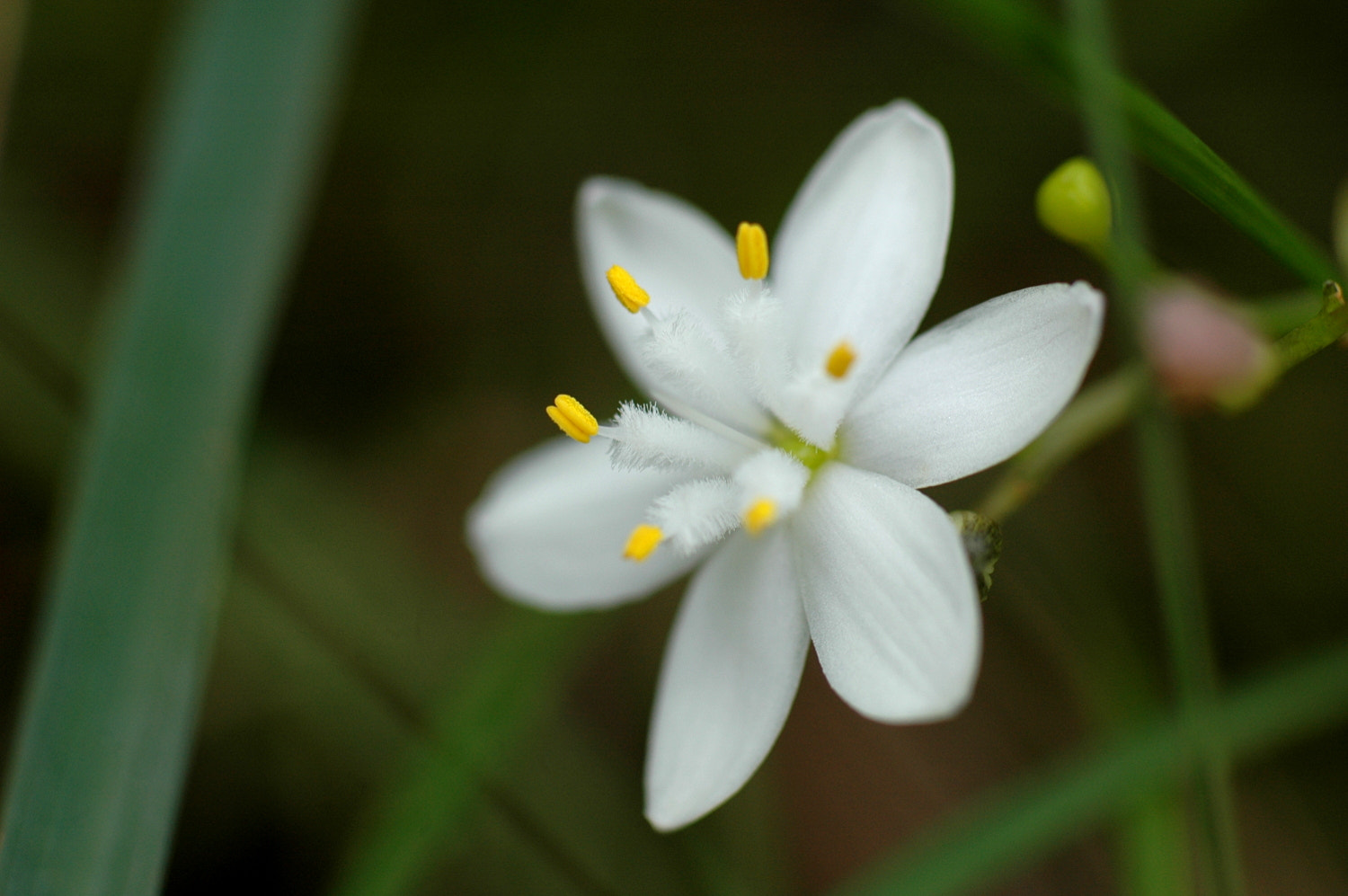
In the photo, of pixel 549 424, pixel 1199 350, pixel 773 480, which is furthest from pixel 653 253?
pixel 549 424

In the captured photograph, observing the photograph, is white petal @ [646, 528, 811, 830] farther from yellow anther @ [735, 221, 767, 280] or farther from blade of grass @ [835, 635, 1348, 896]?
blade of grass @ [835, 635, 1348, 896]

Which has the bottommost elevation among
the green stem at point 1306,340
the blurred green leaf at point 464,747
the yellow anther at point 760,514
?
the blurred green leaf at point 464,747

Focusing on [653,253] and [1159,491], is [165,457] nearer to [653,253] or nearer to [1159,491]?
[653,253]

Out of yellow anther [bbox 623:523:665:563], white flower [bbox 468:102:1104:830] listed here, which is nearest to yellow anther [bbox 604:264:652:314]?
white flower [bbox 468:102:1104:830]

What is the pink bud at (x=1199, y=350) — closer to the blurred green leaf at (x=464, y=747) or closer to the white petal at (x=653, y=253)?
the white petal at (x=653, y=253)

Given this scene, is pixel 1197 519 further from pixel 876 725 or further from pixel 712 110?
pixel 712 110

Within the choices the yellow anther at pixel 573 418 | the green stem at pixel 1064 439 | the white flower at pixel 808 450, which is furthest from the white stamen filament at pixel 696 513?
the green stem at pixel 1064 439
